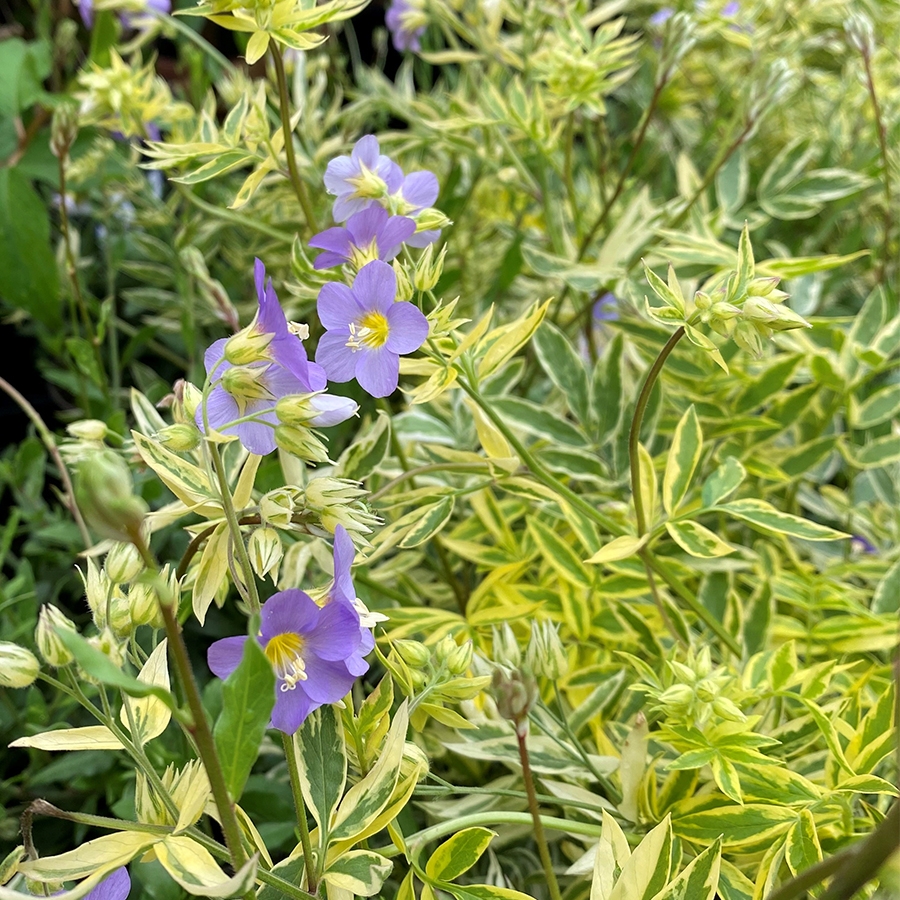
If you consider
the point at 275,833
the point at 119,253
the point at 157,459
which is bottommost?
the point at 275,833

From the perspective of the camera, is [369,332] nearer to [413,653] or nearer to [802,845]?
[413,653]

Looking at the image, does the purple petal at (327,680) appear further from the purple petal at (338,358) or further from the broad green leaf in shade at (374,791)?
the purple petal at (338,358)

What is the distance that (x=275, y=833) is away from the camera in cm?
58

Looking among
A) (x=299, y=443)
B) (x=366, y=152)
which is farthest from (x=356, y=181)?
(x=299, y=443)

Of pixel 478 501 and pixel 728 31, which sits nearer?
pixel 478 501

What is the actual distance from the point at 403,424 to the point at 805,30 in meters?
0.73

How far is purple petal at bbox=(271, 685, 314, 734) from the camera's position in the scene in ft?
1.24

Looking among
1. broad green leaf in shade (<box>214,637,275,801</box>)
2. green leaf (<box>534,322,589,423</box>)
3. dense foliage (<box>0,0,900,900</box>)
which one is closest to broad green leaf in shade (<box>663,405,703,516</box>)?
dense foliage (<box>0,0,900,900</box>)

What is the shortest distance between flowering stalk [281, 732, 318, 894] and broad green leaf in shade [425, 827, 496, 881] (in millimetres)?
64

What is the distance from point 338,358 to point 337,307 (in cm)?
3

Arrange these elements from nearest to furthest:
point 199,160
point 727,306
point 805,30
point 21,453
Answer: point 727,306 < point 199,160 < point 21,453 < point 805,30

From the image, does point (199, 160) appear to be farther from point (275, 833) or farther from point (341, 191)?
point (275, 833)

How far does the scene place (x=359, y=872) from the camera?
39cm

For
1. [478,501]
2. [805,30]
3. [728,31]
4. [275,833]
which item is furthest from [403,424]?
[805,30]
